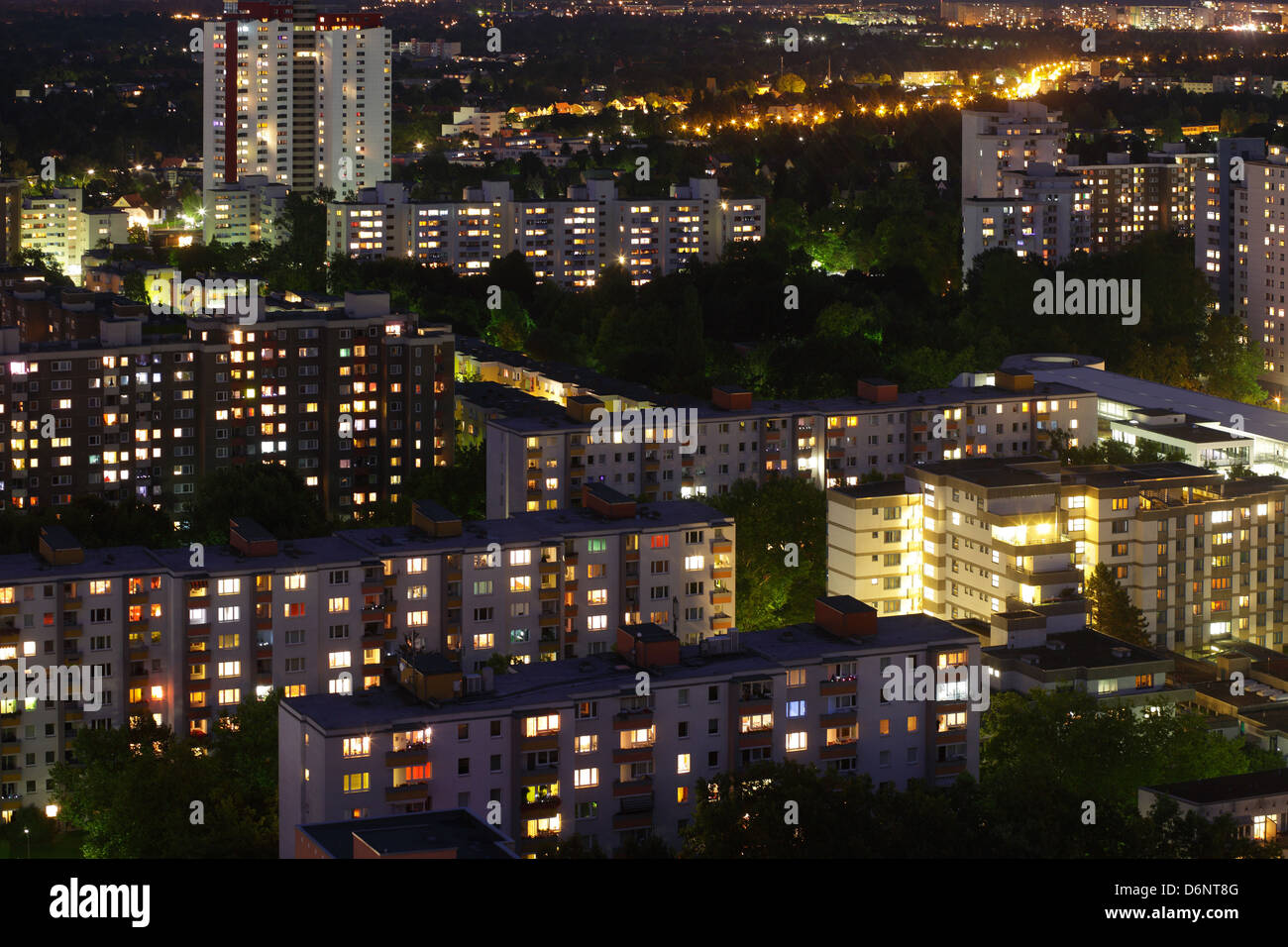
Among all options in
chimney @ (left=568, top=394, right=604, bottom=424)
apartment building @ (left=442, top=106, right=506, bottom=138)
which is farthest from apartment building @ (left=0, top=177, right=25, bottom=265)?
apartment building @ (left=442, top=106, right=506, bottom=138)

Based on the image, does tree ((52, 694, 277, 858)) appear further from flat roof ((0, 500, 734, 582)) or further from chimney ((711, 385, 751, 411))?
chimney ((711, 385, 751, 411))

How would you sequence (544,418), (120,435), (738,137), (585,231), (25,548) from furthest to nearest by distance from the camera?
(738,137) < (585,231) < (120,435) < (544,418) < (25,548)

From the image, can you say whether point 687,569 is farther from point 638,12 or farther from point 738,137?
point 638,12

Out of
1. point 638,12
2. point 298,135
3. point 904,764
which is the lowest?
point 904,764

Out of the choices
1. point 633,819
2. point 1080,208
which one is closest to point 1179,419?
point 633,819

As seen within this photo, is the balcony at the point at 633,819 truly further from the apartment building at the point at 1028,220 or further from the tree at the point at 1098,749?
the apartment building at the point at 1028,220

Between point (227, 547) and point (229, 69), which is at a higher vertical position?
point (229, 69)

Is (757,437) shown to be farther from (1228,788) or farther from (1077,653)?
(1228,788)
